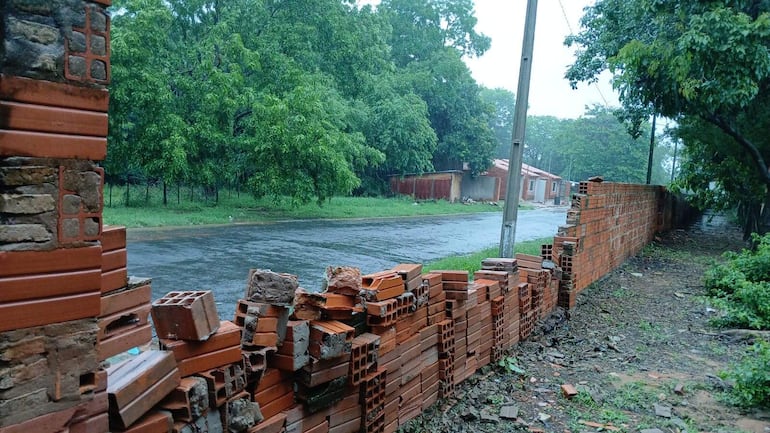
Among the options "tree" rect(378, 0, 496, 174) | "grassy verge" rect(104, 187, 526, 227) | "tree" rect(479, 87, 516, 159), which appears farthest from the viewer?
"tree" rect(479, 87, 516, 159)

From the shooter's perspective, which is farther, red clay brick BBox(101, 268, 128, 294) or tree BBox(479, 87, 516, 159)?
tree BBox(479, 87, 516, 159)

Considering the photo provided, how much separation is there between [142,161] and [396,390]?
1499 cm

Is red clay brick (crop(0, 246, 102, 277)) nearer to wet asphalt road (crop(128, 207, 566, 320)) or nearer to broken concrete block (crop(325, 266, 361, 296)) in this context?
broken concrete block (crop(325, 266, 361, 296))

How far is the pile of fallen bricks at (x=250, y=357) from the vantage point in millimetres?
1746

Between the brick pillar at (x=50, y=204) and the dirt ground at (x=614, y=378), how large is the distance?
2.88 m

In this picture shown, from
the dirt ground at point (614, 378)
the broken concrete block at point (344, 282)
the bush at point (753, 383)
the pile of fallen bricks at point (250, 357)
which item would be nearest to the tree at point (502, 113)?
the dirt ground at point (614, 378)

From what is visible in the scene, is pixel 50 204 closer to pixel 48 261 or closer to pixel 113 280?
pixel 48 261

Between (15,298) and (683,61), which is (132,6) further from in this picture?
(15,298)

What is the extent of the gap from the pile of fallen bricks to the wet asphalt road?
2.93 meters

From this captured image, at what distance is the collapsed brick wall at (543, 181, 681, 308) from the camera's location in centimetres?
801

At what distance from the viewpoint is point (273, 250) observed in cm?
1150

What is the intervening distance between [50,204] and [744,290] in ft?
27.9

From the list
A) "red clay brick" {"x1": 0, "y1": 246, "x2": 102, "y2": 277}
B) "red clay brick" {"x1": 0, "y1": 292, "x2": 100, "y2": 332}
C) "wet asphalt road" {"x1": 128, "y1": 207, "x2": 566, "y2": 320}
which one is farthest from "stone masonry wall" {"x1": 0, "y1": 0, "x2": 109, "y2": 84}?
"wet asphalt road" {"x1": 128, "y1": 207, "x2": 566, "y2": 320}

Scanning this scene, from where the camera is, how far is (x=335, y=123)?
67.8 ft
